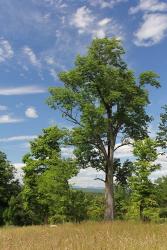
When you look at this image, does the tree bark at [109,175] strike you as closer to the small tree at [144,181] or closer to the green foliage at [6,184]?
the small tree at [144,181]

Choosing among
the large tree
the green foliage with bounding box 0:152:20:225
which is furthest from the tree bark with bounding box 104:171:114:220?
the green foliage with bounding box 0:152:20:225

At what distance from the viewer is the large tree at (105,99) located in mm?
36438

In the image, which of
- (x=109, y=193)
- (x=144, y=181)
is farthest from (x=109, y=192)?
(x=144, y=181)

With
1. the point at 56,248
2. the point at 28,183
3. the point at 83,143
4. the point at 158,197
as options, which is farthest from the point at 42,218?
the point at 56,248

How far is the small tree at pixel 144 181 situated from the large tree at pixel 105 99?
2106mm

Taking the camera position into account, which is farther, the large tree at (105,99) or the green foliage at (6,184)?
the green foliage at (6,184)

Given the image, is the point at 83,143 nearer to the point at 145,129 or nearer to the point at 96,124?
the point at 96,124

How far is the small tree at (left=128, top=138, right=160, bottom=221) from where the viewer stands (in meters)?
39.9

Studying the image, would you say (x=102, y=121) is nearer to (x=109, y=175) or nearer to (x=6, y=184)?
(x=109, y=175)

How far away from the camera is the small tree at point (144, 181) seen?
39.9 m

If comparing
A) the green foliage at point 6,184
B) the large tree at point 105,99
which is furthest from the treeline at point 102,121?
the green foliage at point 6,184

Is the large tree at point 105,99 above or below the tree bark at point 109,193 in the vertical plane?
above

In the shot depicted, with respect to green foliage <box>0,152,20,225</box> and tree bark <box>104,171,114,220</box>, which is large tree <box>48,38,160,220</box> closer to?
tree bark <box>104,171,114,220</box>

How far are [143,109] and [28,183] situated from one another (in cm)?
2397
